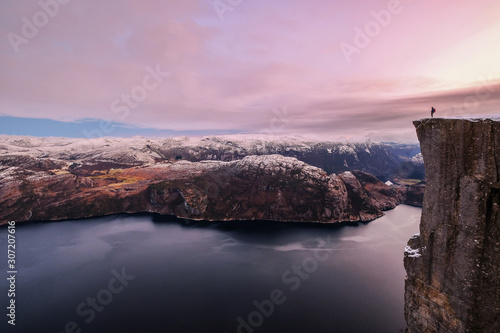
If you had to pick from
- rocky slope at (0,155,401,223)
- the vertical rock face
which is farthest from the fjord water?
the vertical rock face

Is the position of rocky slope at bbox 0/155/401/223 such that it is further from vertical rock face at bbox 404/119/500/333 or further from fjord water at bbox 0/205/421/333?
vertical rock face at bbox 404/119/500/333

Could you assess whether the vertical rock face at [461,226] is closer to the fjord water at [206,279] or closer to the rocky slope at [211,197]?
the fjord water at [206,279]

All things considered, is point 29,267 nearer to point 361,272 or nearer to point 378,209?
point 361,272

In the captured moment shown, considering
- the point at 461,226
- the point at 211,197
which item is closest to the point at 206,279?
the point at 461,226

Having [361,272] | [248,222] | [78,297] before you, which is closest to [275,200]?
[248,222]

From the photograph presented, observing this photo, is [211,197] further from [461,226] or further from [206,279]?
[461,226]

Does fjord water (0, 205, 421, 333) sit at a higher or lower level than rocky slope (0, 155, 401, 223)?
lower

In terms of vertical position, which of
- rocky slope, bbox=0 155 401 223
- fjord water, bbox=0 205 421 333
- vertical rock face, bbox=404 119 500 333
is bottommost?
fjord water, bbox=0 205 421 333
